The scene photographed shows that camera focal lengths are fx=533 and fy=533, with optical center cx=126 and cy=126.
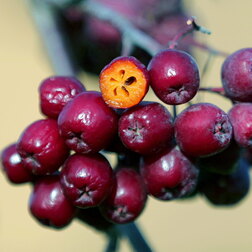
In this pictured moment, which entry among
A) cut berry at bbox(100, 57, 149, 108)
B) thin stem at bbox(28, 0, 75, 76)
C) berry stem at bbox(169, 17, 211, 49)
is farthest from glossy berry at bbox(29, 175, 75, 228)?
thin stem at bbox(28, 0, 75, 76)

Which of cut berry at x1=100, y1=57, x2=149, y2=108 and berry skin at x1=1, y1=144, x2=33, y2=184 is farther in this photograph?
berry skin at x1=1, y1=144, x2=33, y2=184

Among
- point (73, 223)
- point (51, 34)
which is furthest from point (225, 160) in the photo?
point (73, 223)

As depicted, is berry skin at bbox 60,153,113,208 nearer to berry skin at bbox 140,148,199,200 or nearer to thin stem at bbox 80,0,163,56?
berry skin at bbox 140,148,199,200

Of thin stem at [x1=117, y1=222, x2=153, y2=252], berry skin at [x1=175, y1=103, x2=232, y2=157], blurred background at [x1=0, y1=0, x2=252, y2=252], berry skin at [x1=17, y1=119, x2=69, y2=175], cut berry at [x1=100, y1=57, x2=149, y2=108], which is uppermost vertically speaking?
cut berry at [x1=100, y1=57, x2=149, y2=108]

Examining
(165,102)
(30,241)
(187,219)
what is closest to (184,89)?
(165,102)

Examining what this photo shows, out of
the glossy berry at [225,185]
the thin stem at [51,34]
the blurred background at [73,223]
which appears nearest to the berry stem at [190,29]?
the glossy berry at [225,185]

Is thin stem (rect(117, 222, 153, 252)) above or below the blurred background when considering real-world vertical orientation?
above
